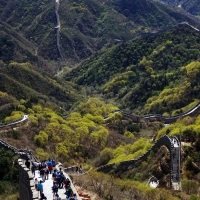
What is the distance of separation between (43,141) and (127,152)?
1180cm

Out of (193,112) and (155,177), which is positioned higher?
(193,112)

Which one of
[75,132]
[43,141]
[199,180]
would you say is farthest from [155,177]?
[75,132]

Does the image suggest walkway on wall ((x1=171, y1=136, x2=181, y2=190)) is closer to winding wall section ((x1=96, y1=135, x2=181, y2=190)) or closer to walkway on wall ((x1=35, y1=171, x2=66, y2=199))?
winding wall section ((x1=96, y1=135, x2=181, y2=190))

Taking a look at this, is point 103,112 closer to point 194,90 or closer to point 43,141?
point 194,90

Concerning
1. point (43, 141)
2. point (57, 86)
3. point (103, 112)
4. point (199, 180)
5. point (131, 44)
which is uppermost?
point (131, 44)

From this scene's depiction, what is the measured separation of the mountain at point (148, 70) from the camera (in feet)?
320

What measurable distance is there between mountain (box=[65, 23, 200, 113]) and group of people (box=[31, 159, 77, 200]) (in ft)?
194

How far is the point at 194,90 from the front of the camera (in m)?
86.7

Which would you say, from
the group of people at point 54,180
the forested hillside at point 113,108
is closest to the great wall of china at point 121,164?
the group of people at point 54,180

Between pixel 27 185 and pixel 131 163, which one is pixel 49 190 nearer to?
pixel 27 185

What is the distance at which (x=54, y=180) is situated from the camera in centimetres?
2800

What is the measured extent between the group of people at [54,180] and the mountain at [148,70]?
59.1 metres

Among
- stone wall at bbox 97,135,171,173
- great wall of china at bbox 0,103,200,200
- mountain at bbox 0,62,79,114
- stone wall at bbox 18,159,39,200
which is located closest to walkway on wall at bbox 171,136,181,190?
great wall of china at bbox 0,103,200,200

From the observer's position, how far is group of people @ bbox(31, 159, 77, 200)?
26344 mm
